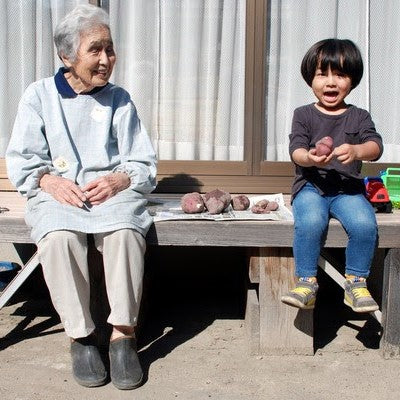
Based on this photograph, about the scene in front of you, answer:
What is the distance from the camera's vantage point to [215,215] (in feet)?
10.7

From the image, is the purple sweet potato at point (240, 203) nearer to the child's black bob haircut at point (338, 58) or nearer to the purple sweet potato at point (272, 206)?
the purple sweet potato at point (272, 206)

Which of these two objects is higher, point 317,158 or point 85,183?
point 317,158

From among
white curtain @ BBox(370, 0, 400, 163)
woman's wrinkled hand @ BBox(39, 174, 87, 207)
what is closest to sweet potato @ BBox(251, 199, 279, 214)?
woman's wrinkled hand @ BBox(39, 174, 87, 207)

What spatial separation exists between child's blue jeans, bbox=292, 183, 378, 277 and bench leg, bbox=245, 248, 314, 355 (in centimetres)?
16

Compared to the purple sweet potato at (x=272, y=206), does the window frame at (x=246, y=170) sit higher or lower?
higher

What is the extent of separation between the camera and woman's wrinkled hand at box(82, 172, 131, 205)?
299cm

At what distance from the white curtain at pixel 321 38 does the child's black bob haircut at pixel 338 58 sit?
0.90 m

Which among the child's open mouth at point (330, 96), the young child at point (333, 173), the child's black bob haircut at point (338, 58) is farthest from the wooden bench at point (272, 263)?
the child's black bob haircut at point (338, 58)

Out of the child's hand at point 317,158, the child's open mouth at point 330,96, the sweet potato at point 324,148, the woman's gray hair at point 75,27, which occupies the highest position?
the woman's gray hair at point 75,27

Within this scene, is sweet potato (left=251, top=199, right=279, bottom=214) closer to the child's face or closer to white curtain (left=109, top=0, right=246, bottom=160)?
the child's face

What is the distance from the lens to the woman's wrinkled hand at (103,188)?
299 centimetres

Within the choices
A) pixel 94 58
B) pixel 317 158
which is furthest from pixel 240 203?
pixel 94 58

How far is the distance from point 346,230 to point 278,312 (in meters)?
0.51

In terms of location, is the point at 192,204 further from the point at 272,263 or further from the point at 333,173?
the point at 333,173
